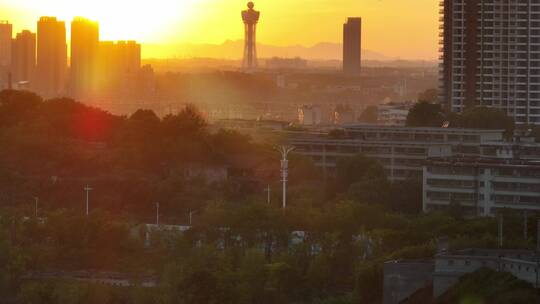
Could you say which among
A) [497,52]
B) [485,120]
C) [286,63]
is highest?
[286,63]

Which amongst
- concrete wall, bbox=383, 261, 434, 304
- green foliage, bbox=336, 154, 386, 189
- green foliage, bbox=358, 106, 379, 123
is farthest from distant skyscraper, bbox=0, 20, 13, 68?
concrete wall, bbox=383, 261, 434, 304

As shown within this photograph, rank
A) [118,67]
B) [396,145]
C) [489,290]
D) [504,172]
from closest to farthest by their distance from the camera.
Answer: [489,290] < [504,172] < [396,145] < [118,67]

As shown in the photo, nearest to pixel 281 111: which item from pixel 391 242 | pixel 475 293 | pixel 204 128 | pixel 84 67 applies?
pixel 84 67

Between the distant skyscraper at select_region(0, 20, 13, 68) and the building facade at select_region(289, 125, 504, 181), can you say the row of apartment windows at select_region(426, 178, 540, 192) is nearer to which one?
the building facade at select_region(289, 125, 504, 181)

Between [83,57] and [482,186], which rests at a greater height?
[83,57]

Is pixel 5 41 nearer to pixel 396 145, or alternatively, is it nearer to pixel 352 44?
pixel 352 44

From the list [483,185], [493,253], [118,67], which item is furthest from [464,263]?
[118,67]

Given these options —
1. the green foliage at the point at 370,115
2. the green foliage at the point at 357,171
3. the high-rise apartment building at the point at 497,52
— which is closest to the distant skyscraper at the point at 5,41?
the green foliage at the point at 370,115
